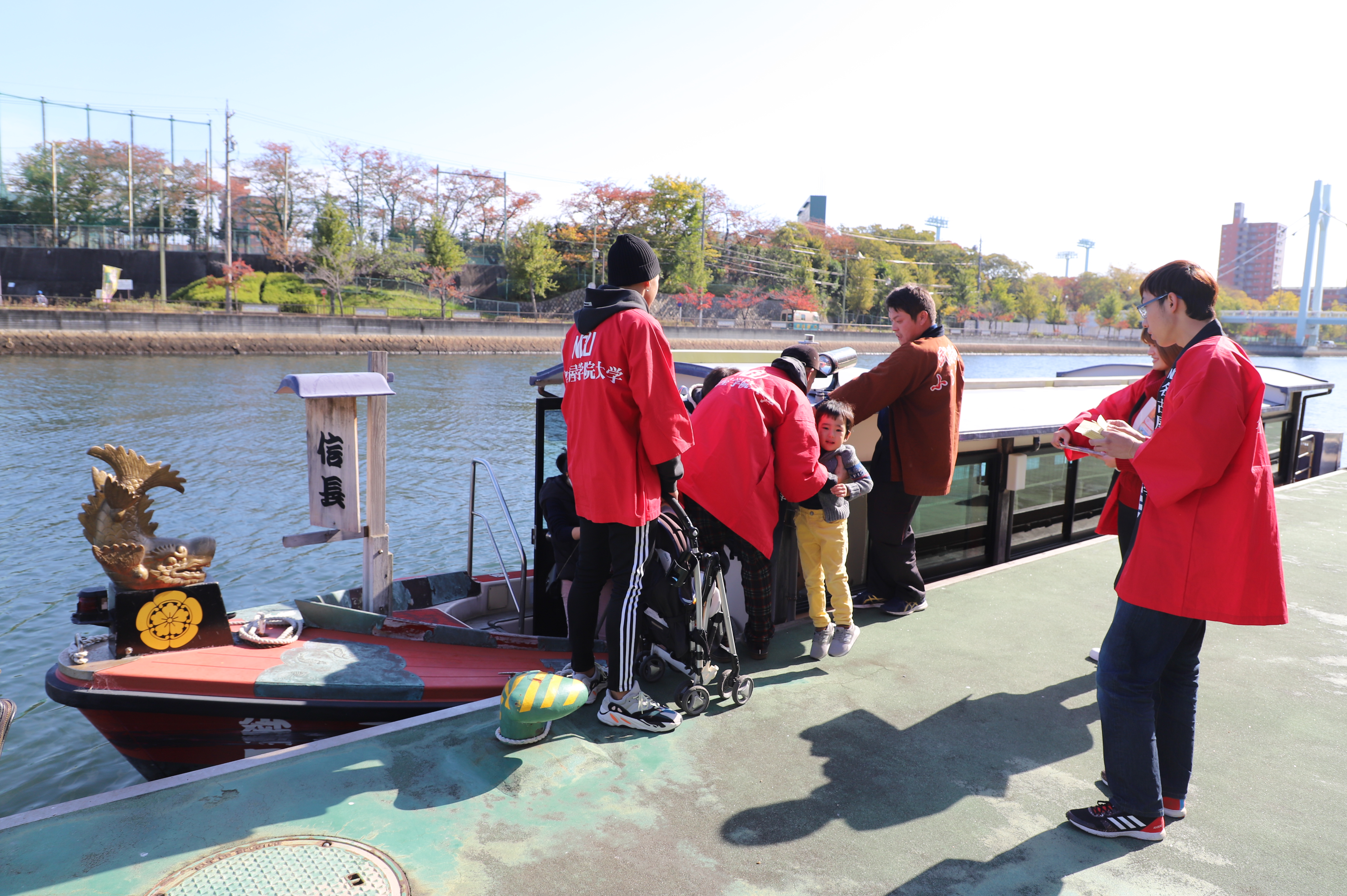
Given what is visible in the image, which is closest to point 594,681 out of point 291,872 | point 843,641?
point 843,641

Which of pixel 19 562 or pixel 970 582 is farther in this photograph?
pixel 19 562

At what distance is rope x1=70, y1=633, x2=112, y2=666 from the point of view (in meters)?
3.83

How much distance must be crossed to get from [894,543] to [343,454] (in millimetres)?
3062

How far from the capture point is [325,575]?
9.92 meters

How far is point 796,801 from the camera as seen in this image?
291 cm

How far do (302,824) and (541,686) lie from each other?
2.90 feet

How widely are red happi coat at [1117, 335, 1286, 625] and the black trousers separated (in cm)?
224

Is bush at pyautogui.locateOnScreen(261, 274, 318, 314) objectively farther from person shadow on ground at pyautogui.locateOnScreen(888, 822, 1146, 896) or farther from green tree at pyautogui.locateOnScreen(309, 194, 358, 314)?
person shadow on ground at pyautogui.locateOnScreen(888, 822, 1146, 896)

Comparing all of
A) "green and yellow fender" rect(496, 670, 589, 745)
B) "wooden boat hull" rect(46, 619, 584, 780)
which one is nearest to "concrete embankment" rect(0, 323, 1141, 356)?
"wooden boat hull" rect(46, 619, 584, 780)

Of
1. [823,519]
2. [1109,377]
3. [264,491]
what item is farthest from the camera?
[264,491]

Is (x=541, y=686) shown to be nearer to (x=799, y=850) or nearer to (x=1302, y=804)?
(x=799, y=850)

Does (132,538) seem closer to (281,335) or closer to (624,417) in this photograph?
(624,417)

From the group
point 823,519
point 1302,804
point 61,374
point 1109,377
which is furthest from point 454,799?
point 61,374

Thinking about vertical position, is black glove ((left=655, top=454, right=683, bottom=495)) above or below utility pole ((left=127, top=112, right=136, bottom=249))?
below
